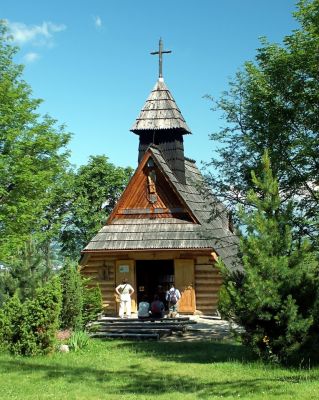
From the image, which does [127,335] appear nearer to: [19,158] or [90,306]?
[90,306]

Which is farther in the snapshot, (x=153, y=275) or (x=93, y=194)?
(x=93, y=194)

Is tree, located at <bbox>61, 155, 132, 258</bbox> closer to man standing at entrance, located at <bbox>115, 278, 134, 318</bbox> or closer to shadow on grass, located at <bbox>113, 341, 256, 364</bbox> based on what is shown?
man standing at entrance, located at <bbox>115, 278, 134, 318</bbox>

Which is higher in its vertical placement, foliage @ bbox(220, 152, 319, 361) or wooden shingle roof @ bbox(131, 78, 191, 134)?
wooden shingle roof @ bbox(131, 78, 191, 134)

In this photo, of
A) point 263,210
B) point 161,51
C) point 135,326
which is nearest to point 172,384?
point 263,210

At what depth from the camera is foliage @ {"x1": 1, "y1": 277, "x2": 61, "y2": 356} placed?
14.6 m

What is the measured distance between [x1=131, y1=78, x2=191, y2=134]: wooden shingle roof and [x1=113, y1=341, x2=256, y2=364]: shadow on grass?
1131 cm

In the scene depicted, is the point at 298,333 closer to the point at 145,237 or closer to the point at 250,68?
the point at 250,68

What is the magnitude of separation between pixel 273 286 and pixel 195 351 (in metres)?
3.99

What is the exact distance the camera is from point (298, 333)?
1228cm

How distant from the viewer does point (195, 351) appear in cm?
1526

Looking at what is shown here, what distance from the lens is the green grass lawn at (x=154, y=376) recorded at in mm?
10006

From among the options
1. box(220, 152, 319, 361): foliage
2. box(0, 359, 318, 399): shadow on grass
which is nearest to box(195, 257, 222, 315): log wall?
box(220, 152, 319, 361): foliage

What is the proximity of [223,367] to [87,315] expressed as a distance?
7.65 m

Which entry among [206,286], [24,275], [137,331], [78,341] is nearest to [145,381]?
[78,341]
